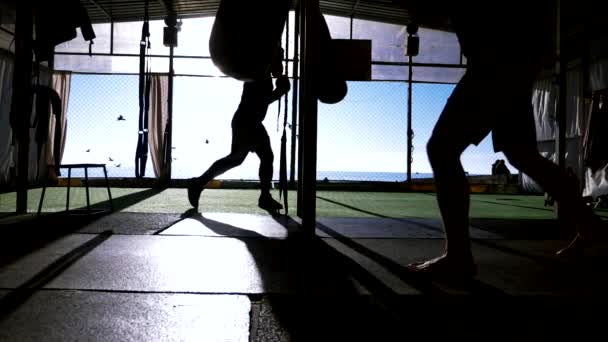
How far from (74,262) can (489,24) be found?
172 cm

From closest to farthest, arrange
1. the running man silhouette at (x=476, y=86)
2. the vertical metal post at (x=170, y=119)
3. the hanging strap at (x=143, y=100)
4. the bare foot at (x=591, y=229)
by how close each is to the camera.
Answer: the running man silhouette at (x=476, y=86), the bare foot at (x=591, y=229), the hanging strap at (x=143, y=100), the vertical metal post at (x=170, y=119)

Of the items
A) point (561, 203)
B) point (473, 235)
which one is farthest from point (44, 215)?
point (561, 203)

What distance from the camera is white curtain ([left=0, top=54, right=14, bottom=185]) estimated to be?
260 inches

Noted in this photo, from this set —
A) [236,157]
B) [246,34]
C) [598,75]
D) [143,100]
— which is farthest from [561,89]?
[598,75]

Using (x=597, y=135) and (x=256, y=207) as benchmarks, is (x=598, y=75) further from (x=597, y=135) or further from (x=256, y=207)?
(x=256, y=207)

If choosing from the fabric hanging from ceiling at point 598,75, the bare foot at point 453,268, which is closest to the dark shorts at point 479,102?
the bare foot at point 453,268

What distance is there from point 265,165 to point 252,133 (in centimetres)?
36

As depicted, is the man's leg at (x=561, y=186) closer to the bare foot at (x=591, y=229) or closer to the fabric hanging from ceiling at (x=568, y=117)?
the bare foot at (x=591, y=229)

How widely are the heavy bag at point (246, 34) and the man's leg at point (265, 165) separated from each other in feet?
7.78

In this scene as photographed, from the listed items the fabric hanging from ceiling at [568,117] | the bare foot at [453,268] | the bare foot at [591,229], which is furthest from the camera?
the fabric hanging from ceiling at [568,117]

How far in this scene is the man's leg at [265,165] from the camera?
3.61 m

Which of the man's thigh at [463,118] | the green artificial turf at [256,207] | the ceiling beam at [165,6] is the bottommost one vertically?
the green artificial turf at [256,207]

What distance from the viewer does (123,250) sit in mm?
1814

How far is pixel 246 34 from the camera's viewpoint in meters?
1.10
